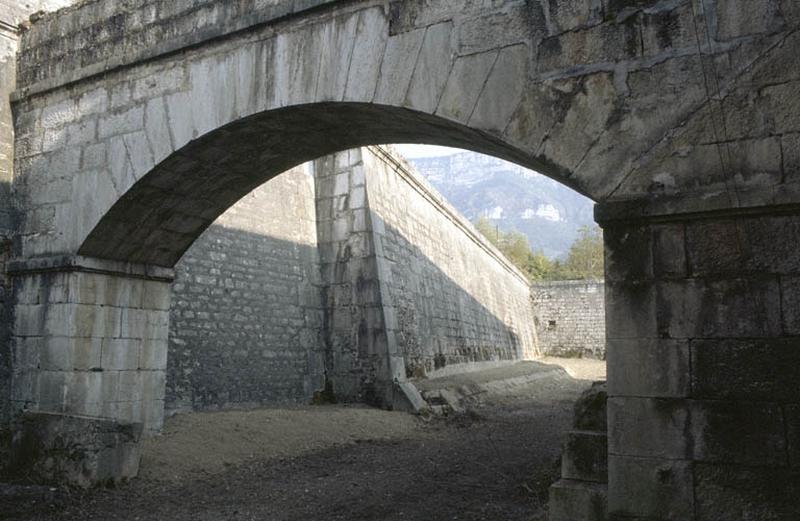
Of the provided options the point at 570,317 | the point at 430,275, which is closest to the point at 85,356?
the point at 430,275

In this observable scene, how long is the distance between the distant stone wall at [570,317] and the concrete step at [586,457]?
93.0 feet

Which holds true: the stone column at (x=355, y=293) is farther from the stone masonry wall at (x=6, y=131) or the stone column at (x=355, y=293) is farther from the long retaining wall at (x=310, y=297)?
the stone masonry wall at (x=6, y=131)

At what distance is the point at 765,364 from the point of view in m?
3.14

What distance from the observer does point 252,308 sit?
34.2 ft

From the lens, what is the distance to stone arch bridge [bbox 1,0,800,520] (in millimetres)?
3180

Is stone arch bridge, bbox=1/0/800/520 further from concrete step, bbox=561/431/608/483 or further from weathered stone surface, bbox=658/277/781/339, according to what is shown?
concrete step, bbox=561/431/608/483

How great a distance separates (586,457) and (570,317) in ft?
96.8

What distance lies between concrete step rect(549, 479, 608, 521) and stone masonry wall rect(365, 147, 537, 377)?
7.20 meters

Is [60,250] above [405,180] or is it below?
below

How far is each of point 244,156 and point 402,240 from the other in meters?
7.34

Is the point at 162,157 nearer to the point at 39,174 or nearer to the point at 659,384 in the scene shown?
the point at 39,174

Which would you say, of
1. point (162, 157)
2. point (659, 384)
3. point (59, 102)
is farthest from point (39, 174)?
point (659, 384)

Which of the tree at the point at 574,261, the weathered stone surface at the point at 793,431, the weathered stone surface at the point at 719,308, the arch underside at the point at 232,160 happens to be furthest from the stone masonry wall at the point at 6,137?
the tree at the point at 574,261

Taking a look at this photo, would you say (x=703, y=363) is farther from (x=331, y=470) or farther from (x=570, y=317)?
(x=570, y=317)
